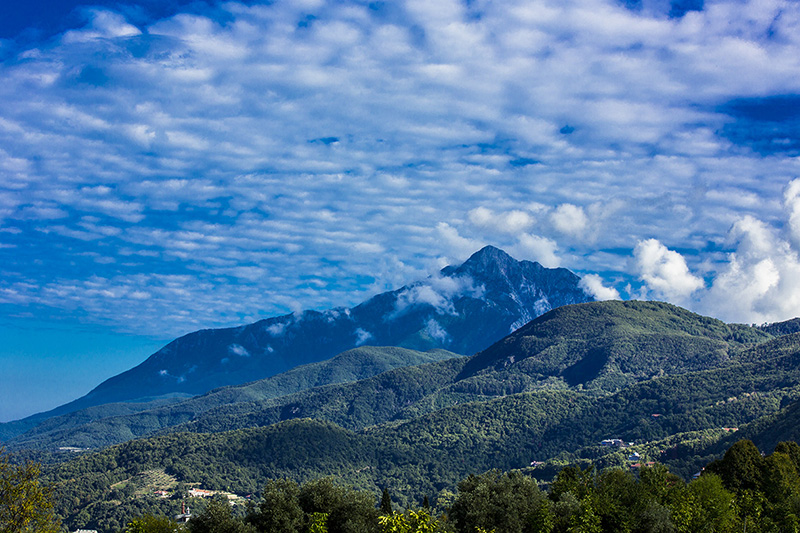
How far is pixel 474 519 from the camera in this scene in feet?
329

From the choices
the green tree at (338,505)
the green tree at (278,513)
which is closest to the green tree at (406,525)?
the green tree at (338,505)

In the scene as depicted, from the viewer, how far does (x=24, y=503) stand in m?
65.2

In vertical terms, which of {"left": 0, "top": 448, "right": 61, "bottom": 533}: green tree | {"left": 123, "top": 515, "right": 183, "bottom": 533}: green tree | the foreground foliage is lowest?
the foreground foliage

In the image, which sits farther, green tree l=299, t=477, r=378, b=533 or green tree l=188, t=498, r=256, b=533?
green tree l=299, t=477, r=378, b=533

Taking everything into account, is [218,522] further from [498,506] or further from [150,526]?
[498,506]

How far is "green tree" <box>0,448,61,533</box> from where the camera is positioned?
215ft

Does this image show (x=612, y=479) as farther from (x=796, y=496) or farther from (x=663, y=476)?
(x=796, y=496)

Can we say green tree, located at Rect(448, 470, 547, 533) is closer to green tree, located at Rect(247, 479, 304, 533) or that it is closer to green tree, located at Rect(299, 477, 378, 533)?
green tree, located at Rect(299, 477, 378, 533)

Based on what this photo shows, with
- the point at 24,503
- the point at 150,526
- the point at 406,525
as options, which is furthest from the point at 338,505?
the point at 406,525

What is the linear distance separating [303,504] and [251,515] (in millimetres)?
6939

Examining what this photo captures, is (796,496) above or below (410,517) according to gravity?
below

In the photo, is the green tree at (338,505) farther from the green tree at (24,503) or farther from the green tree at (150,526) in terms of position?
the green tree at (24,503)

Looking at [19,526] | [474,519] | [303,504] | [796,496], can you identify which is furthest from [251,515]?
[796,496]

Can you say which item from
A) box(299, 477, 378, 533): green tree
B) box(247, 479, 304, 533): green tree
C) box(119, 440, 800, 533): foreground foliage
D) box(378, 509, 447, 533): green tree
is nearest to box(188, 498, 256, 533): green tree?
box(119, 440, 800, 533): foreground foliage
